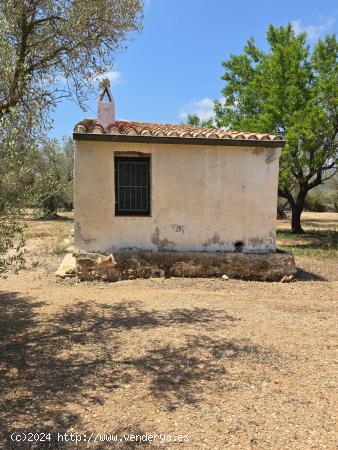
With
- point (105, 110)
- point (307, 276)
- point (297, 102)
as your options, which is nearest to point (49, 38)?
point (105, 110)

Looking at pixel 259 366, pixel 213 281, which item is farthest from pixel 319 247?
pixel 259 366

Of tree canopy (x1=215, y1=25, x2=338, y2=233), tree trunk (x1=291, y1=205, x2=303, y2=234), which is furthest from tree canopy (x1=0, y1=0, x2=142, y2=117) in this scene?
tree trunk (x1=291, y1=205, x2=303, y2=234)

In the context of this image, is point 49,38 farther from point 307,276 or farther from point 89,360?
point 307,276

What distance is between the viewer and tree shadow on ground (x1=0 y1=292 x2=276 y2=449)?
12.1 feet

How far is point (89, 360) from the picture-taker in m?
4.70

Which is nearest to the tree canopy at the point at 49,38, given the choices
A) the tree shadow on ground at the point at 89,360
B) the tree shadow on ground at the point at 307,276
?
the tree shadow on ground at the point at 89,360

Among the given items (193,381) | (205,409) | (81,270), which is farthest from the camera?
(81,270)

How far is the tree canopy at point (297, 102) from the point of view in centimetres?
1547

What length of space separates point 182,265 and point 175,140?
2.71 meters

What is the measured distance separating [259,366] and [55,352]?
2393mm

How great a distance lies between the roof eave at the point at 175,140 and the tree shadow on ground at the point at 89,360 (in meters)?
3.60

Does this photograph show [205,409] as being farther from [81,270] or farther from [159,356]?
[81,270]

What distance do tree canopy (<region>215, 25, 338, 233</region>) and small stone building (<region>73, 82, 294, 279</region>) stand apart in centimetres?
648

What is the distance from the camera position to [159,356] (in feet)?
15.8
